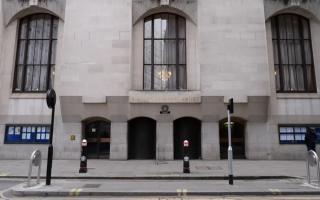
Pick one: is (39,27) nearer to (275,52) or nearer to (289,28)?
(275,52)

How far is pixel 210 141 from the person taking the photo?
21312 mm

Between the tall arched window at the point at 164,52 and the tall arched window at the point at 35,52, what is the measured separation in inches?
277

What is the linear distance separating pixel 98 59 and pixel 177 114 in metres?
6.62

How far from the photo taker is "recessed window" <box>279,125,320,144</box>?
21.8 m

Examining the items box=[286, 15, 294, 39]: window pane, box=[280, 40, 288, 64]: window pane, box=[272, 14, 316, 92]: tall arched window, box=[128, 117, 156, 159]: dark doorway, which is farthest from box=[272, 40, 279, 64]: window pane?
box=[128, 117, 156, 159]: dark doorway

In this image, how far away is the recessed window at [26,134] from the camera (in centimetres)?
2211

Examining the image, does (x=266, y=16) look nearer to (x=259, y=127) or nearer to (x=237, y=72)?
(x=237, y=72)

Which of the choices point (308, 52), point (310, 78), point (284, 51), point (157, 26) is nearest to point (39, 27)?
point (157, 26)

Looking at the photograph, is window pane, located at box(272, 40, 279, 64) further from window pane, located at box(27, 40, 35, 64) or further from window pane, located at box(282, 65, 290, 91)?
window pane, located at box(27, 40, 35, 64)

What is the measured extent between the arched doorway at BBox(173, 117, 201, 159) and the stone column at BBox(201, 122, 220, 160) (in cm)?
86

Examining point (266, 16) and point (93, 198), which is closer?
point (93, 198)

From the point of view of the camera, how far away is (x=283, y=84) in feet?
75.0

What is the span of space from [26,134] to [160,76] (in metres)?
10.2

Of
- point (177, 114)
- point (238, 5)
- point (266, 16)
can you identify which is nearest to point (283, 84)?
point (266, 16)
